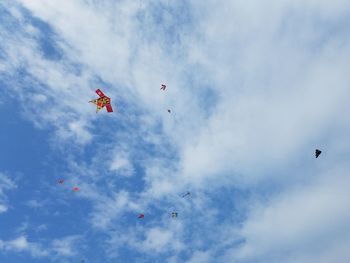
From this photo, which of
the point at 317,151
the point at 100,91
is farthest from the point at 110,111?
the point at 317,151

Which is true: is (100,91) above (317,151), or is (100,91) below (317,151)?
above

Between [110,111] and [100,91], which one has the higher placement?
[100,91]

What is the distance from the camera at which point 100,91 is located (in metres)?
41.0

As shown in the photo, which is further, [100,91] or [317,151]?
[317,151]

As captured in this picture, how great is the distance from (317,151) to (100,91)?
28494 millimetres

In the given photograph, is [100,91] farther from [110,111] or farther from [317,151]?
[317,151]

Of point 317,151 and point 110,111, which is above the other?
point 110,111

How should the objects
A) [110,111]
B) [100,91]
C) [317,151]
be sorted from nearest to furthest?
[110,111]
[100,91]
[317,151]

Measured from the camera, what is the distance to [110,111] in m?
38.3

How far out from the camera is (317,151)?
44375mm

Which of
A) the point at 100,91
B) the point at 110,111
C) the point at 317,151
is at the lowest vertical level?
the point at 317,151

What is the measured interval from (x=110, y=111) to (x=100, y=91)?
4098 mm

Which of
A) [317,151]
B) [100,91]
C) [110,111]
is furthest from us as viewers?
[317,151]

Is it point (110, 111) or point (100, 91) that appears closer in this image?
point (110, 111)
